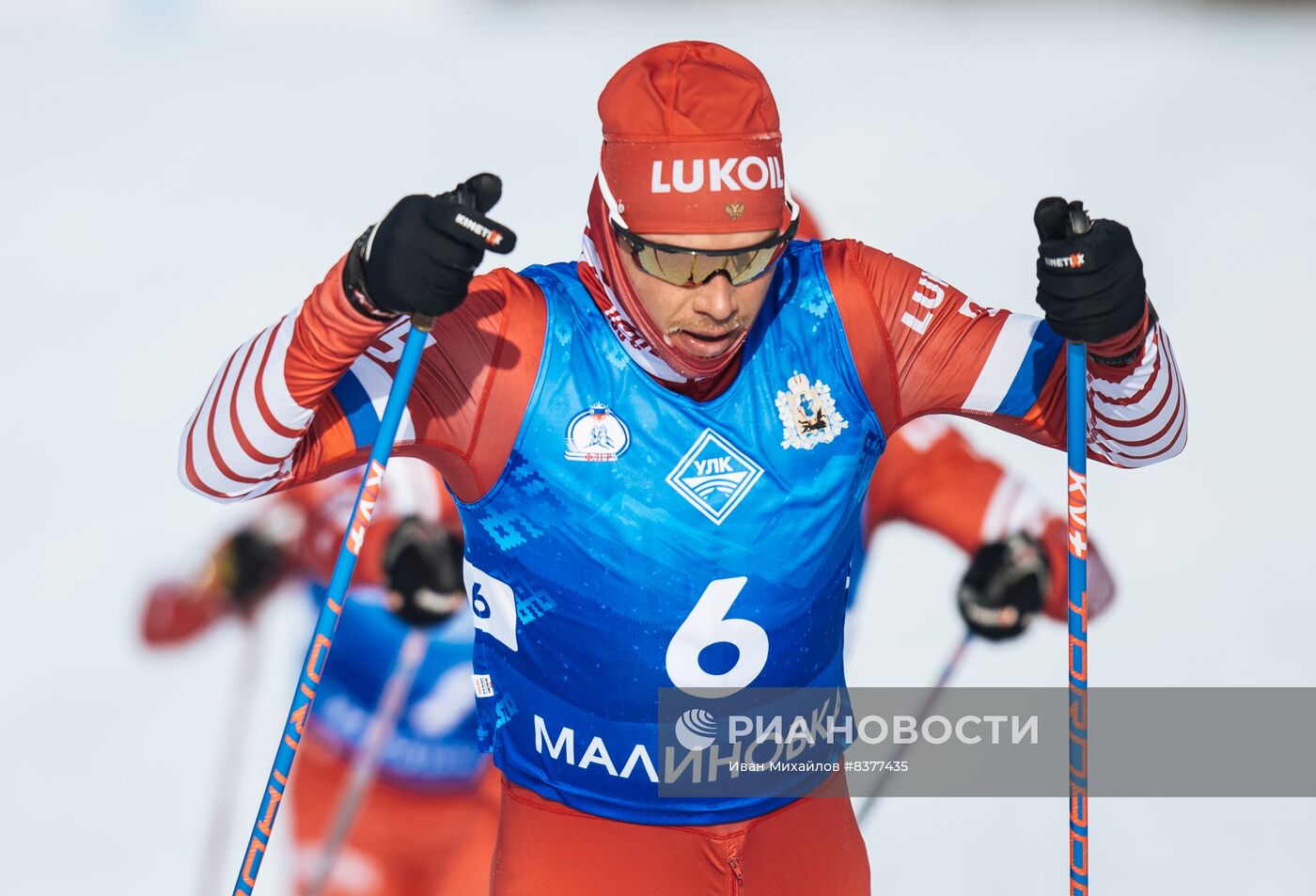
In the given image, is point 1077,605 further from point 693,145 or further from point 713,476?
point 693,145

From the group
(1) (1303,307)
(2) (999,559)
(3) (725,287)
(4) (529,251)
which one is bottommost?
(3) (725,287)

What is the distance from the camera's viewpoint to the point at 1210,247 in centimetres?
510

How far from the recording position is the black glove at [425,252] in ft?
6.85

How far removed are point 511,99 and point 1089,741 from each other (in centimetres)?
262

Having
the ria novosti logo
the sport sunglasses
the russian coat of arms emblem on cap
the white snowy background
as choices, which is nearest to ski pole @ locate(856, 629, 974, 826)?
the white snowy background

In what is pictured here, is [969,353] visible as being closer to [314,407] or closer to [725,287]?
[725,287]

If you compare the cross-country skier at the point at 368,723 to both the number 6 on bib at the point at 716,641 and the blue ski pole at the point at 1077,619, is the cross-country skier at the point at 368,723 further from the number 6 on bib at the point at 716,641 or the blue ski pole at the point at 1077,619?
the blue ski pole at the point at 1077,619

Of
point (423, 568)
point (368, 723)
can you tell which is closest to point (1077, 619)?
point (423, 568)

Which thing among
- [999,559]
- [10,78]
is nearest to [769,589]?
[999,559]

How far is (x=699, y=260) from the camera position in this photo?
2.28 meters

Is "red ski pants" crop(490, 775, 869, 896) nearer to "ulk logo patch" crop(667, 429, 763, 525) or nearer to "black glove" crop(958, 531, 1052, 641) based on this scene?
"ulk logo patch" crop(667, 429, 763, 525)

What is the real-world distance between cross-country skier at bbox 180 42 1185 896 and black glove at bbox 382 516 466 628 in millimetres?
1060

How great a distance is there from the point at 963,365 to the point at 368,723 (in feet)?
6.04

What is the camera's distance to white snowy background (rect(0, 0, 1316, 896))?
3.80 meters
